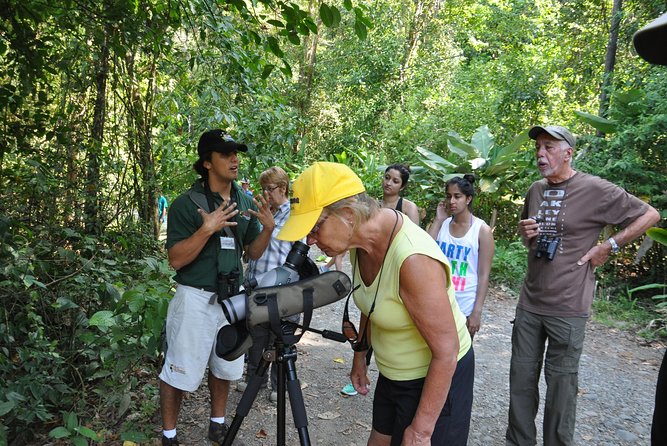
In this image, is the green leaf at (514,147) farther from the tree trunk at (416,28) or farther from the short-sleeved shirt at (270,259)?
the tree trunk at (416,28)

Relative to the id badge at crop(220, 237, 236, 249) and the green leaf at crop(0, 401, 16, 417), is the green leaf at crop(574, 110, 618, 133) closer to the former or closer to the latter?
the id badge at crop(220, 237, 236, 249)

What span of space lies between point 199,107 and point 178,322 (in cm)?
302

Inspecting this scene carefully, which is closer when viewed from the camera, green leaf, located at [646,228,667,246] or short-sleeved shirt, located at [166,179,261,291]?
short-sleeved shirt, located at [166,179,261,291]

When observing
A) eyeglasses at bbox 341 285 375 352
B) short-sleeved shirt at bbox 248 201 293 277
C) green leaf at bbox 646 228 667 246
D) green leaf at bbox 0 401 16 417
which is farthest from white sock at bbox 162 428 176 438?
green leaf at bbox 646 228 667 246

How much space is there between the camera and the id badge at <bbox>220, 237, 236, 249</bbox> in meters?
3.06

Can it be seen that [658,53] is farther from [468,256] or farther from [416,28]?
[416,28]

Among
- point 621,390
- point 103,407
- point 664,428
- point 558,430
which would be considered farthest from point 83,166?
point 621,390

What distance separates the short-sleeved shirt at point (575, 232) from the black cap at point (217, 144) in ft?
6.20

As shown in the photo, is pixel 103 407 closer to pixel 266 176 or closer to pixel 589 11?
pixel 266 176

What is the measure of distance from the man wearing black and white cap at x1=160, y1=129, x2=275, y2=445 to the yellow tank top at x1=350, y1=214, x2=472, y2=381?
1094 mm

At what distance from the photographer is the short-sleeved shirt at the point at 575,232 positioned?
294 cm

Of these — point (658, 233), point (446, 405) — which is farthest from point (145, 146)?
point (658, 233)

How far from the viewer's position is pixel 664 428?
3.28 ft

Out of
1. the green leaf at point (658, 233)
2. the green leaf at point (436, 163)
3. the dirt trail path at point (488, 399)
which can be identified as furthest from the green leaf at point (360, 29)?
the green leaf at point (436, 163)
